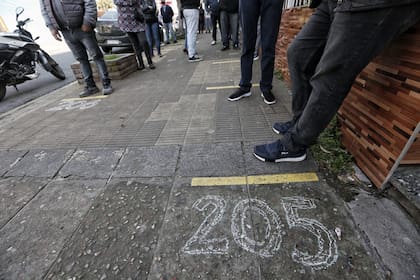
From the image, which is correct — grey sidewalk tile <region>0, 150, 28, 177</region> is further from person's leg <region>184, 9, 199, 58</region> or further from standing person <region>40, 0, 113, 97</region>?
person's leg <region>184, 9, 199, 58</region>

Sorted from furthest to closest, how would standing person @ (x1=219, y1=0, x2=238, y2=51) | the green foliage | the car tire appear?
the car tire < standing person @ (x1=219, y1=0, x2=238, y2=51) < the green foliage

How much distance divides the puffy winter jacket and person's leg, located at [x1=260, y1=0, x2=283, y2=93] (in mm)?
2844

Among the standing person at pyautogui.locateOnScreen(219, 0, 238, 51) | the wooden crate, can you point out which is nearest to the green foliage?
the wooden crate

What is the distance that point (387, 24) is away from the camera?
1201 millimetres

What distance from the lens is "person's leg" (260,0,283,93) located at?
2709mm

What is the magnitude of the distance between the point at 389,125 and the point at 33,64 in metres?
6.90

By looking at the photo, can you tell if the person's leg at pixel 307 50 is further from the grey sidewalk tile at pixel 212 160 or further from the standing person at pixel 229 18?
the standing person at pixel 229 18

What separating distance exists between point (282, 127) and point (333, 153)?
23.5 inches

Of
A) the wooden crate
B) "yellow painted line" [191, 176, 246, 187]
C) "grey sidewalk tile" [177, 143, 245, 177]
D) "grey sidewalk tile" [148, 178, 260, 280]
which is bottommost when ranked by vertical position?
"grey sidewalk tile" [177, 143, 245, 177]

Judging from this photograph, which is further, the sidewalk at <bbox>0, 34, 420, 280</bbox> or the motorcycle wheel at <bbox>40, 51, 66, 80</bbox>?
the motorcycle wheel at <bbox>40, 51, 66, 80</bbox>

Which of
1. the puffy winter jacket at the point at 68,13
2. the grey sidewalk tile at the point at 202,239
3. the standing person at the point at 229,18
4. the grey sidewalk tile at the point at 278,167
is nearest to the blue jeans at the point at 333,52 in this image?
the grey sidewalk tile at the point at 278,167

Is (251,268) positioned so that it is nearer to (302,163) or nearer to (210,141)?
(302,163)

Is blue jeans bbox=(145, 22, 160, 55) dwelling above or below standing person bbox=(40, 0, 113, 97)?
below

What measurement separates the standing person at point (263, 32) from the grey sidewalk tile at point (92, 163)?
6.75 feet
